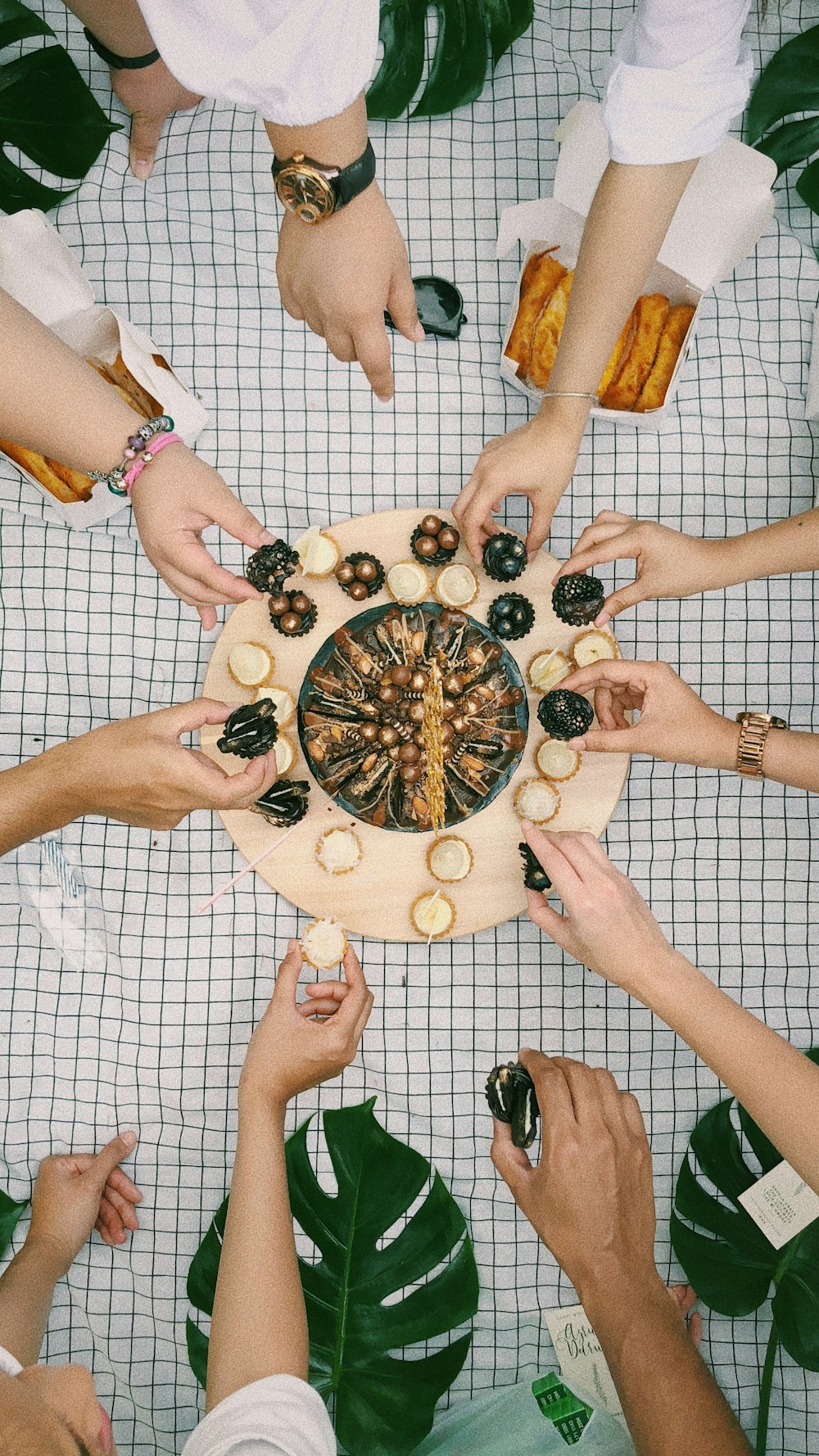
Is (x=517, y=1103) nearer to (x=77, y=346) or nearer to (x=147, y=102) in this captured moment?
(x=77, y=346)

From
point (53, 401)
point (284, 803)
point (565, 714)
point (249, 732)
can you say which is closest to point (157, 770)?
point (249, 732)

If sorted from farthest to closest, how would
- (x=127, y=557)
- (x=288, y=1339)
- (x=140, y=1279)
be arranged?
1. (x=127, y=557)
2. (x=140, y=1279)
3. (x=288, y=1339)

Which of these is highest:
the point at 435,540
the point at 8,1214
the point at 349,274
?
the point at 349,274

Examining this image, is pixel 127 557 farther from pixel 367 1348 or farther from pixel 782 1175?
pixel 782 1175

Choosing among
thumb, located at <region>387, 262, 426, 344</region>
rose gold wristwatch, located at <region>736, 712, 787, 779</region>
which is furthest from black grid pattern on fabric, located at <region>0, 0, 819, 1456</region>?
thumb, located at <region>387, 262, 426, 344</region>

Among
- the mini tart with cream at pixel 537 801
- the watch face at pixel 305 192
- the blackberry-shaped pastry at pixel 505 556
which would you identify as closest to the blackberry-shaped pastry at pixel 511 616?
the blackberry-shaped pastry at pixel 505 556

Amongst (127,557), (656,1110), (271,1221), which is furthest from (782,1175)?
(127,557)
